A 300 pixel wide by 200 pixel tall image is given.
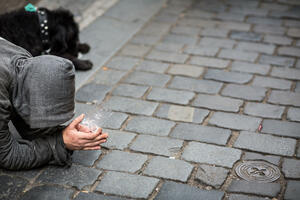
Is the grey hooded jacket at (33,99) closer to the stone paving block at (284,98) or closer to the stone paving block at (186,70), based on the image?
the stone paving block at (186,70)

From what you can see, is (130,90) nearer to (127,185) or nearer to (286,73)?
(127,185)

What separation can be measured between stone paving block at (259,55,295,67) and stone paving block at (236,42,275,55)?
130mm

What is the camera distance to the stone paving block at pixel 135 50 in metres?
4.75

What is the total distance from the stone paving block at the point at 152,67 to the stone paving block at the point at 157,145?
3.78ft

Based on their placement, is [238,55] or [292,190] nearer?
[292,190]

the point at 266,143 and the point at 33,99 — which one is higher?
the point at 33,99

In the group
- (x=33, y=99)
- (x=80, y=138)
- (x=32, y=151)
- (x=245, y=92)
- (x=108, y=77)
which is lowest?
(x=108, y=77)

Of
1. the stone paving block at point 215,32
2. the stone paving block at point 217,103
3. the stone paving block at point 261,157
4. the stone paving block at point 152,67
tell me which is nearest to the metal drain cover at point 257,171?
the stone paving block at point 261,157

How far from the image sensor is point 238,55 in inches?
183

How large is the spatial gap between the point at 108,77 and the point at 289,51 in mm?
1914

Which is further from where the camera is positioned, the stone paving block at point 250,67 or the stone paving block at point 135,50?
the stone paving block at point 135,50

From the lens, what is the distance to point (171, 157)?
3174mm

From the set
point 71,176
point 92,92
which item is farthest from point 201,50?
point 71,176

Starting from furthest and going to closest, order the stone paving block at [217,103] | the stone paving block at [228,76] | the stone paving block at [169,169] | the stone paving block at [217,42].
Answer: the stone paving block at [217,42], the stone paving block at [228,76], the stone paving block at [217,103], the stone paving block at [169,169]
